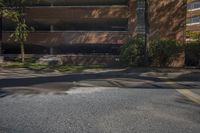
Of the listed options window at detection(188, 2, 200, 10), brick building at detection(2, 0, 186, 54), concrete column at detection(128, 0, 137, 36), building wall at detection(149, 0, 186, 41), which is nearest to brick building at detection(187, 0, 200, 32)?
window at detection(188, 2, 200, 10)

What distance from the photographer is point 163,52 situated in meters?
26.9

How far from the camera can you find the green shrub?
27.0m

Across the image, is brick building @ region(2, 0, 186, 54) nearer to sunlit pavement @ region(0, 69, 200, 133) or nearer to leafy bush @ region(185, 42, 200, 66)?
leafy bush @ region(185, 42, 200, 66)

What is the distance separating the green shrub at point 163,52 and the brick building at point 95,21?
11324 millimetres

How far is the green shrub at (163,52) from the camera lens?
26969mm

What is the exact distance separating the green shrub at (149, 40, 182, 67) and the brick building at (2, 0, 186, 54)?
11.3 m

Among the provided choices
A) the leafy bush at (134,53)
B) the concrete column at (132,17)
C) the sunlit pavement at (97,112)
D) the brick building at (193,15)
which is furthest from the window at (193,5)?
the sunlit pavement at (97,112)

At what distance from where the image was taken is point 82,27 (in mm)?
40969

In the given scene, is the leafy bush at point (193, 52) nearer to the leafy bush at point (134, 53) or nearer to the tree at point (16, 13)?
the leafy bush at point (134, 53)

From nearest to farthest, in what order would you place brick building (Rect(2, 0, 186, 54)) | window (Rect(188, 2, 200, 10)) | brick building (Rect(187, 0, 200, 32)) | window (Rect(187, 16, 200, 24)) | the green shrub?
the green shrub, brick building (Rect(2, 0, 186, 54)), brick building (Rect(187, 0, 200, 32)), window (Rect(188, 2, 200, 10)), window (Rect(187, 16, 200, 24))

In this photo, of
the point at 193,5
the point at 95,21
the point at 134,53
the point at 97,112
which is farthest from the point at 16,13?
the point at 193,5

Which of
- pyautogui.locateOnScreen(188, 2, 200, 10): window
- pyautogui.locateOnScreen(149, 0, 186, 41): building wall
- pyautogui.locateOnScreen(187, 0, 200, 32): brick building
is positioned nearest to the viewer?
pyautogui.locateOnScreen(149, 0, 186, 41): building wall

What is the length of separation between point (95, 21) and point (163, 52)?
47.7ft

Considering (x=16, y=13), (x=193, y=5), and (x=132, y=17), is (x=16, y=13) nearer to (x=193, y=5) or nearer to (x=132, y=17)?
(x=132, y=17)
